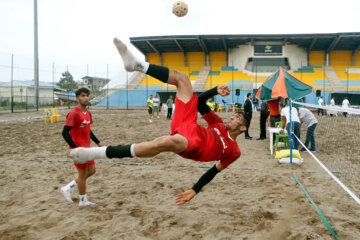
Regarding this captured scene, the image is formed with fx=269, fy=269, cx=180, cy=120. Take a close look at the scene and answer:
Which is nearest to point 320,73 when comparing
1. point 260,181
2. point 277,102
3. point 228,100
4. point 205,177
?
point 228,100

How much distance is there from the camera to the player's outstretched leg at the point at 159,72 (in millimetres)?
3531

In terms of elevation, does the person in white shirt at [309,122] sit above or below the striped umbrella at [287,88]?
below

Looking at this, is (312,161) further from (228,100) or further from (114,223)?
(228,100)

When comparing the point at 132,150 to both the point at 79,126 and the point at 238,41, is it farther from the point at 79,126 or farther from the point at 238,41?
the point at 238,41

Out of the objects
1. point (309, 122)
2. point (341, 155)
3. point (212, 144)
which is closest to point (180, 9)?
point (212, 144)

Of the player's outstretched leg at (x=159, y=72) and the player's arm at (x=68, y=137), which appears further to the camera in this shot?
the player's arm at (x=68, y=137)

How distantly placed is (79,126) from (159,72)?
67.6 inches

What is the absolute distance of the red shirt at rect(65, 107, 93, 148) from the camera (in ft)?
13.8

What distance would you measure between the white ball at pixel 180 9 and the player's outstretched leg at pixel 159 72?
12.6ft

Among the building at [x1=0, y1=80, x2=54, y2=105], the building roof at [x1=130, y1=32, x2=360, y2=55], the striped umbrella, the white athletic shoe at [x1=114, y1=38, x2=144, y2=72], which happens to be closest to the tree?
the building at [x1=0, y1=80, x2=54, y2=105]

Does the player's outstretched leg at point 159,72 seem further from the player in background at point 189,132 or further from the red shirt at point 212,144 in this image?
the red shirt at point 212,144

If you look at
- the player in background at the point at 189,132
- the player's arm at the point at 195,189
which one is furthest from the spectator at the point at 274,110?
the player's arm at the point at 195,189

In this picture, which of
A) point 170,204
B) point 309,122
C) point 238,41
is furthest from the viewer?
point 238,41

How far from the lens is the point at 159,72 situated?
360 centimetres
